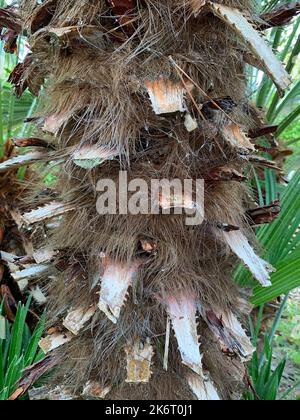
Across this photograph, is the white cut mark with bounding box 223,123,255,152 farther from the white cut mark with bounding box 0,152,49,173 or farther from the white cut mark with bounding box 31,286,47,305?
the white cut mark with bounding box 31,286,47,305

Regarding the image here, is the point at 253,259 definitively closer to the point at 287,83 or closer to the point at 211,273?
the point at 211,273

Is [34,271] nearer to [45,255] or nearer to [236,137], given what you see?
[45,255]

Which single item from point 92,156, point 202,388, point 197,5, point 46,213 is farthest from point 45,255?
point 197,5

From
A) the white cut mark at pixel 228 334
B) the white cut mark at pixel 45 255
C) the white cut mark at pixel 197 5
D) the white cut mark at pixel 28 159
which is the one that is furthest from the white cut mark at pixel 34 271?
the white cut mark at pixel 197 5

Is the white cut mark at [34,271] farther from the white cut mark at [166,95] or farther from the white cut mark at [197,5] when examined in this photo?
the white cut mark at [197,5]

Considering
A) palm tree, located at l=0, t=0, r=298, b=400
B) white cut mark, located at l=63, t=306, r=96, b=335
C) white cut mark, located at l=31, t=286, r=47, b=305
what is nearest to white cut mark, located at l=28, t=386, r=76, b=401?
palm tree, located at l=0, t=0, r=298, b=400
